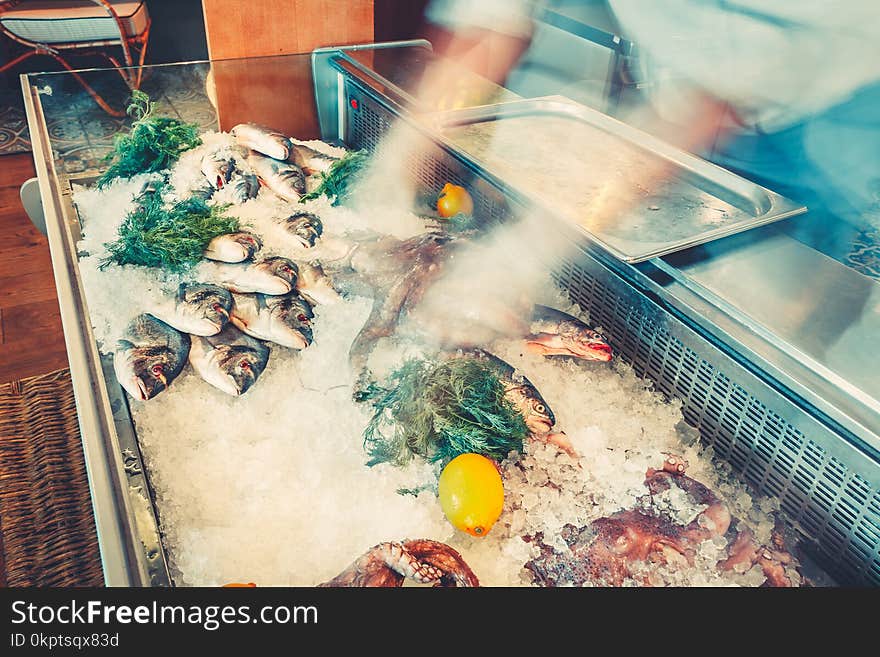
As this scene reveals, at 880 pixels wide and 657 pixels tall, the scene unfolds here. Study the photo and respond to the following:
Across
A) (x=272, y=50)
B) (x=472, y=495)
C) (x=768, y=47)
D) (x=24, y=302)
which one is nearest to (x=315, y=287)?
(x=472, y=495)

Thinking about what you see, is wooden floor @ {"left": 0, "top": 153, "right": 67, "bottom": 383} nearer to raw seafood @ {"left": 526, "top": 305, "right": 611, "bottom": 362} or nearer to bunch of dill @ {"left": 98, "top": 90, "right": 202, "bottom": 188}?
bunch of dill @ {"left": 98, "top": 90, "right": 202, "bottom": 188}

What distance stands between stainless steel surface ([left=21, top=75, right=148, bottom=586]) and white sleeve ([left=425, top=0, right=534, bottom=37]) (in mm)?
2887

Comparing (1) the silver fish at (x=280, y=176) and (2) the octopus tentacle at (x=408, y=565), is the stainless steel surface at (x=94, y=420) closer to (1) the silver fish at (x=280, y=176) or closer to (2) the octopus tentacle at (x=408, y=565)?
(2) the octopus tentacle at (x=408, y=565)

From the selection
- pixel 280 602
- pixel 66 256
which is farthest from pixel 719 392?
pixel 66 256

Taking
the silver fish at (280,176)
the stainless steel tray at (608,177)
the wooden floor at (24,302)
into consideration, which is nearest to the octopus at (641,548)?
the stainless steel tray at (608,177)

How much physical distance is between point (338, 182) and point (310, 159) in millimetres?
275

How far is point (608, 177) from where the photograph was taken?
1.69 metres

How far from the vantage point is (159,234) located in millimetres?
1716


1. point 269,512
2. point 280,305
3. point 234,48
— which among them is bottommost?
point 269,512

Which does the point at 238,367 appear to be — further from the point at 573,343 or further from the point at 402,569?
the point at 573,343

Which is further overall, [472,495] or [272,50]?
[272,50]

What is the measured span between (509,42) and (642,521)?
3.75 m

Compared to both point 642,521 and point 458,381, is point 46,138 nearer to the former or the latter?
point 458,381

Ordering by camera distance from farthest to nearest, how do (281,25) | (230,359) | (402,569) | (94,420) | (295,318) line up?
1. (281,25)
2. (295,318)
3. (230,359)
4. (94,420)
5. (402,569)
